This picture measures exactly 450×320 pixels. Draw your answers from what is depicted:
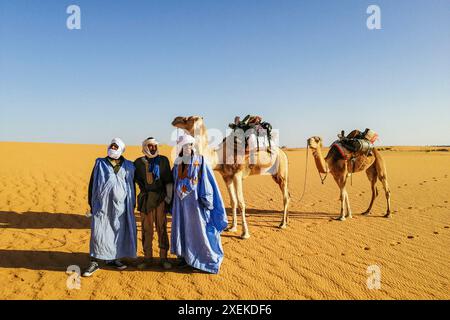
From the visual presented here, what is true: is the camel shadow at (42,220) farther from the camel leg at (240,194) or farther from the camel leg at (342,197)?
the camel leg at (342,197)

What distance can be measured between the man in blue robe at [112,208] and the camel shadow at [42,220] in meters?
3.70

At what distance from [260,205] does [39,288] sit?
7837mm

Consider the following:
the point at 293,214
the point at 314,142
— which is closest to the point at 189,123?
the point at 314,142

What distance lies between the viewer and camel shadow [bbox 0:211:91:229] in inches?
326

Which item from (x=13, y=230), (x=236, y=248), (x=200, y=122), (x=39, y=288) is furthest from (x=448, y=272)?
(x=13, y=230)

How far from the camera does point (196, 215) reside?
502 centimetres

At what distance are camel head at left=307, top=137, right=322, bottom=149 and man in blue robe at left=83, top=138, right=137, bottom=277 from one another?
5.17 metres

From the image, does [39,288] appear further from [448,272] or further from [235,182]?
[448,272]

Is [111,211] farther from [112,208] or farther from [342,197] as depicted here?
[342,197]

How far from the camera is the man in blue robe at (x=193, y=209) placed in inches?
197

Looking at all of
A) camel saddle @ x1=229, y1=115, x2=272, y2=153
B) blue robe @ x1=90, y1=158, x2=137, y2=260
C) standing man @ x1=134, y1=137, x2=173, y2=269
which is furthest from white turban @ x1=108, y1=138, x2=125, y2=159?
camel saddle @ x1=229, y1=115, x2=272, y2=153

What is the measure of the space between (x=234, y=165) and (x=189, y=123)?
164 cm

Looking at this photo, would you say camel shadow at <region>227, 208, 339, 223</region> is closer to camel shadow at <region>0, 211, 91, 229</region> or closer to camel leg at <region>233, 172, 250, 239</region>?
camel leg at <region>233, 172, 250, 239</region>

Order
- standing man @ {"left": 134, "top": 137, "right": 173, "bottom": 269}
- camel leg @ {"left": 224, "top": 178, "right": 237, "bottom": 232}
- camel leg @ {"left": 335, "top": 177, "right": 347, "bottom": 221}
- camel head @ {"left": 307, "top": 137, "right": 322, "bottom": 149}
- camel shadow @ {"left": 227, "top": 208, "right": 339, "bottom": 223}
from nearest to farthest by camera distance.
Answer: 1. standing man @ {"left": 134, "top": 137, "right": 173, "bottom": 269}
2. camel leg @ {"left": 224, "top": 178, "right": 237, "bottom": 232}
3. camel head @ {"left": 307, "top": 137, "right": 322, "bottom": 149}
4. camel leg @ {"left": 335, "top": 177, "right": 347, "bottom": 221}
5. camel shadow @ {"left": 227, "top": 208, "right": 339, "bottom": 223}
